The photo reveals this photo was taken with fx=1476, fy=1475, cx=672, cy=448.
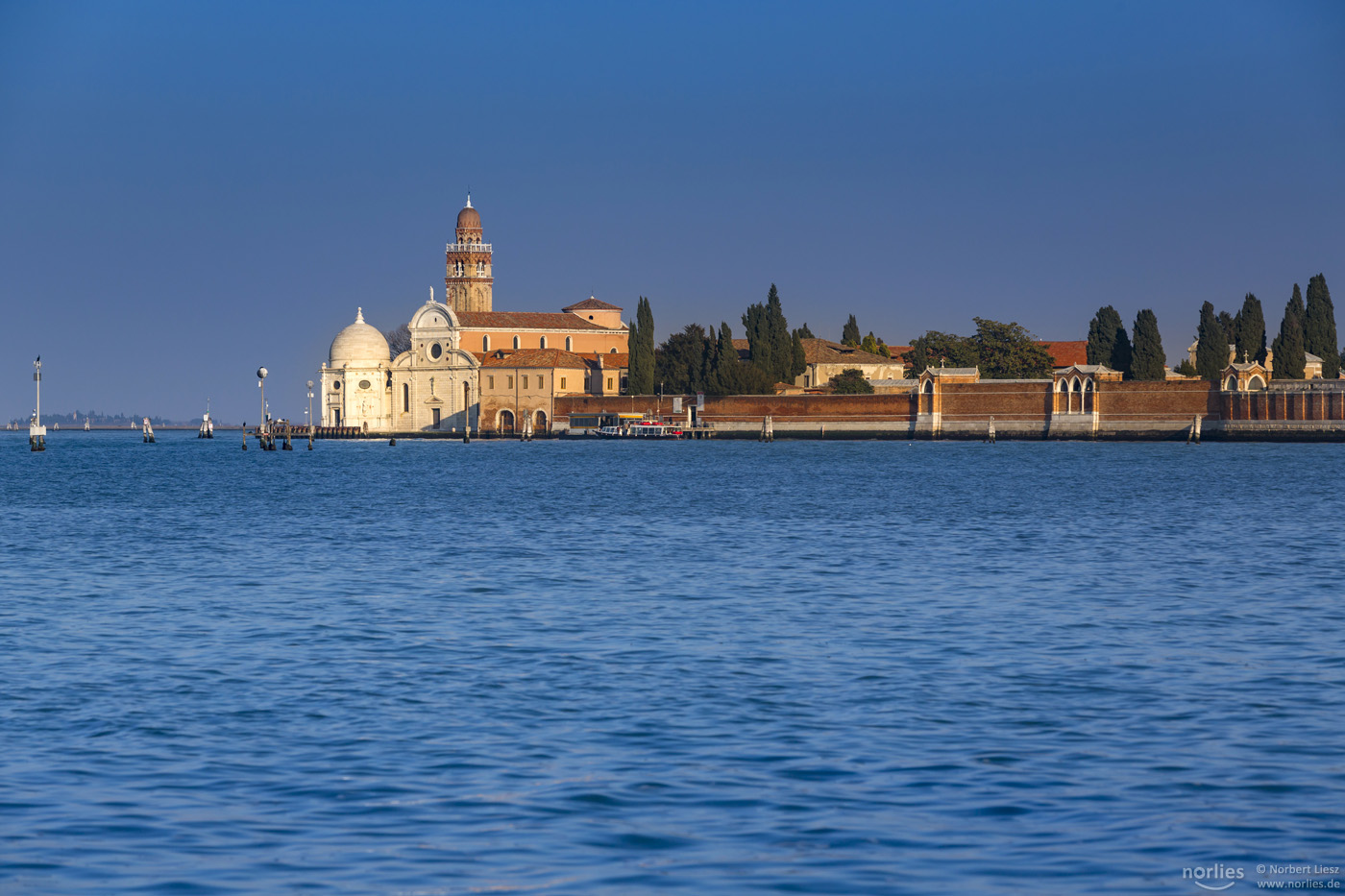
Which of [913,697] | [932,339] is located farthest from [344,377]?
[913,697]

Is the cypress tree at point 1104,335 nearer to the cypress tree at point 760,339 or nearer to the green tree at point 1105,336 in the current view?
the green tree at point 1105,336

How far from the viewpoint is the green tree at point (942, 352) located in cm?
8675

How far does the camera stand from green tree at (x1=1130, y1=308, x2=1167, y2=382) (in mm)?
72875

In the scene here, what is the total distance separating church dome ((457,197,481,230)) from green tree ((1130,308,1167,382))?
153ft

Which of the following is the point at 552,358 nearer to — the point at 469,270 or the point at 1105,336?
the point at 469,270

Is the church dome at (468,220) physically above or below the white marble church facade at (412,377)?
above

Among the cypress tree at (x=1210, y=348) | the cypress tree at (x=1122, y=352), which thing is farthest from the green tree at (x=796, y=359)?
the cypress tree at (x=1210, y=348)

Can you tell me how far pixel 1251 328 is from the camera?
7119cm

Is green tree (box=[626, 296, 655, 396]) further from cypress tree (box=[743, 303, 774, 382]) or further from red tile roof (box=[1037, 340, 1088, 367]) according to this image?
red tile roof (box=[1037, 340, 1088, 367])

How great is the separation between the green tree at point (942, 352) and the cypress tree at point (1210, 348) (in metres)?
16.6

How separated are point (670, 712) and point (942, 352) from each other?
80.2 m

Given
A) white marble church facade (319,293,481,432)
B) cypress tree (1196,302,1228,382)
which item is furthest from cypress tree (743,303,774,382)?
cypress tree (1196,302,1228,382)

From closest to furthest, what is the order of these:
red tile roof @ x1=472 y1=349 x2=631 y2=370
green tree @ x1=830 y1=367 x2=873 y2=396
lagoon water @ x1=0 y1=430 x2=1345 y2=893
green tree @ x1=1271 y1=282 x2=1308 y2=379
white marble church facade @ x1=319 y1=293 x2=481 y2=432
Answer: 1. lagoon water @ x1=0 y1=430 x2=1345 y2=893
2. green tree @ x1=1271 y1=282 x2=1308 y2=379
3. green tree @ x1=830 y1=367 x2=873 y2=396
4. red tile roof @ x1=472 y1=349 x2=631 y2=370
5. white marble church facade @ x1=319 y1=293 x2=481 y2=432

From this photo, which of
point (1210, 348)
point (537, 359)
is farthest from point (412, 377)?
point (1210, 348)
